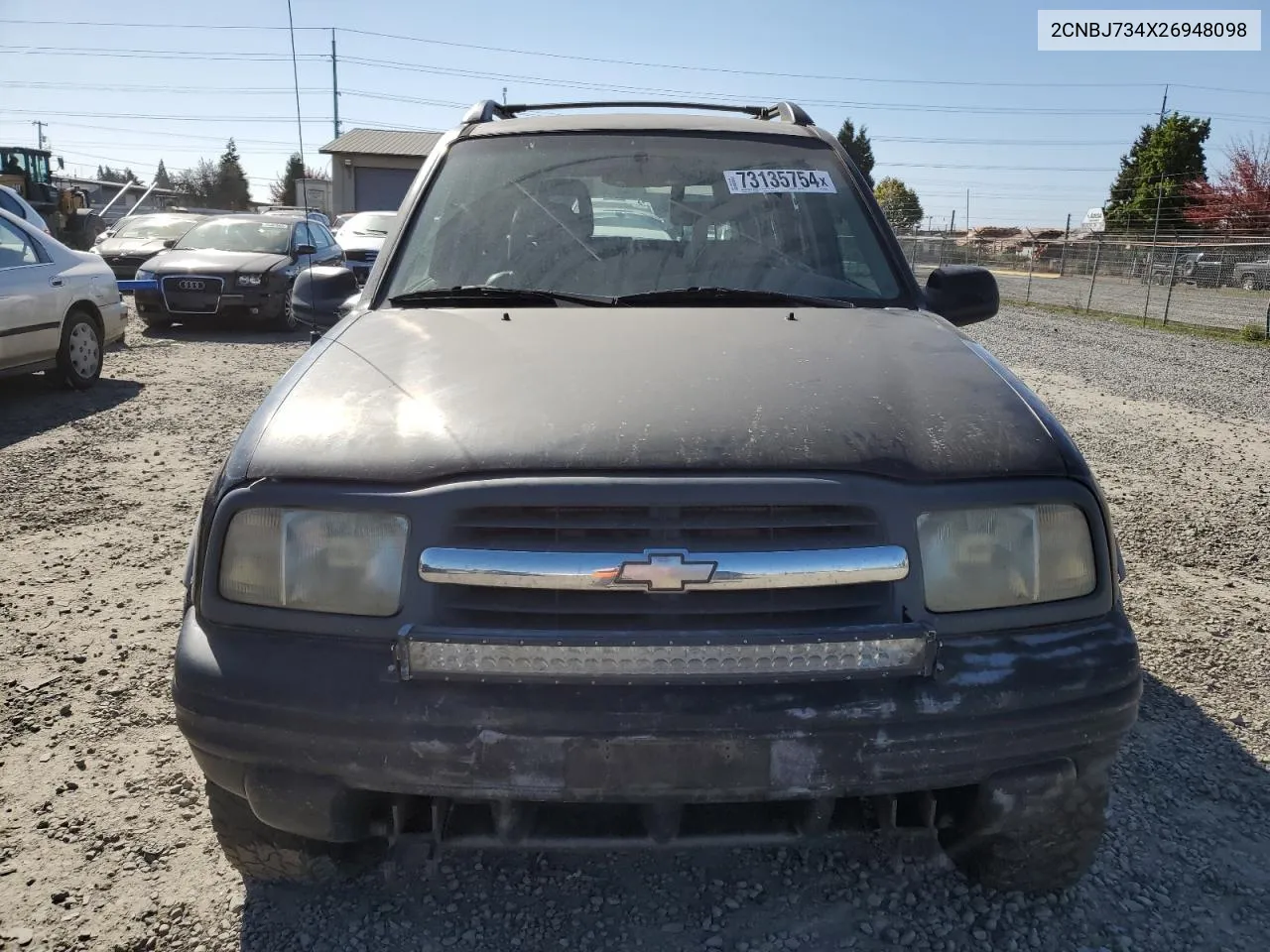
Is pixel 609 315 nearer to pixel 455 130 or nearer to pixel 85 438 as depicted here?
pixel 455 130

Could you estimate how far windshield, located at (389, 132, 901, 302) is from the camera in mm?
2949

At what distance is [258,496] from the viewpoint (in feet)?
6.26

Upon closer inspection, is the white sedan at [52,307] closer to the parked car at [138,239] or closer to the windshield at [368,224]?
the parked car at [138,239]

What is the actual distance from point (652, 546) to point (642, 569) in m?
0.06

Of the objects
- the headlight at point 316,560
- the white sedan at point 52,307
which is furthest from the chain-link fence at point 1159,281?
the headlight at point 316,560

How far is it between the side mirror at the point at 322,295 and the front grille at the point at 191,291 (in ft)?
32.0

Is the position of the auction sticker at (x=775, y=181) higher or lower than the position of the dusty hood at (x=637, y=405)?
higher

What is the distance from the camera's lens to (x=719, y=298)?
2.84 metres

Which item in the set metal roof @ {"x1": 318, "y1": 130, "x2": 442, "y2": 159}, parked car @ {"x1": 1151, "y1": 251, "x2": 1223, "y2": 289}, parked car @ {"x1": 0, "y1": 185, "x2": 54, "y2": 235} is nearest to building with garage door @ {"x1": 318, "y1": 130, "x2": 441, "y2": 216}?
metal roof @ {"x1": 318, "y1": 130, "x2": 442, "y2": 159}

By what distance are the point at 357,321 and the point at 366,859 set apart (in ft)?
4.65

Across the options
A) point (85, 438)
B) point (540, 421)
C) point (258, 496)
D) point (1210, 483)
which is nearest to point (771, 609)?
point (540, 421)

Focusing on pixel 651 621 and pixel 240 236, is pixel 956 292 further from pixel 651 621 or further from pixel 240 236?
pixel 240 236

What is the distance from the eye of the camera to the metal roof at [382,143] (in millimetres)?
39562

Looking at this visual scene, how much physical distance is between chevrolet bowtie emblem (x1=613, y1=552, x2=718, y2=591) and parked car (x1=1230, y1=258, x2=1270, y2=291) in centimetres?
2147
